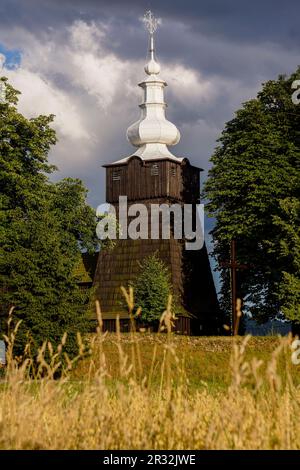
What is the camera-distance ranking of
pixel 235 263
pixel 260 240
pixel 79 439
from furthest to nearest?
1. pixel 260 240
2. pixel 235 263
3. pixel 79 439

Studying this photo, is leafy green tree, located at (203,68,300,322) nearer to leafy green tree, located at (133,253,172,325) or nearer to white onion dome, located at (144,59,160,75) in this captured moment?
leafy green tree, located at (133,253,172,325)

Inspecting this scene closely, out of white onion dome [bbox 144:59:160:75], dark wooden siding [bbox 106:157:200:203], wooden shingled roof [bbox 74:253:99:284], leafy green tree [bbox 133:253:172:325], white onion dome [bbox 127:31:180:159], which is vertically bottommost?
leafy green tree [bbox 133:253:172:325]

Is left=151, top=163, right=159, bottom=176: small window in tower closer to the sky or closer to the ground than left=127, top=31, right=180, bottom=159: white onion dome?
closer to the ground

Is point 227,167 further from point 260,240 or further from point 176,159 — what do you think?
point 176,159

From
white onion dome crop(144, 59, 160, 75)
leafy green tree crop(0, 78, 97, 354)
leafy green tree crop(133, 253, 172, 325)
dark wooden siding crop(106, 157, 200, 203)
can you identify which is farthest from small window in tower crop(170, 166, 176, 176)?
leafy green tree crop(0, 78, 97, 354)

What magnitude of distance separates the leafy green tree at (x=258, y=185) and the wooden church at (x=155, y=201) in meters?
3.86

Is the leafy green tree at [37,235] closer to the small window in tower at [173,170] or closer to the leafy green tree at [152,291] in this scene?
the leafy green tree at [152,291]

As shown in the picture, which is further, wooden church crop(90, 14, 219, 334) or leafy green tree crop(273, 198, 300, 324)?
wooden church crop(90, 14, 219, 334)

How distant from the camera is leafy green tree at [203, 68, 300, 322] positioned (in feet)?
149

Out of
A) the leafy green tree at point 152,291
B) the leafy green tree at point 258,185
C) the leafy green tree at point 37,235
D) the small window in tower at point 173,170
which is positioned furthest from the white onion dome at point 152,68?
the leafy green tree at point 37,235

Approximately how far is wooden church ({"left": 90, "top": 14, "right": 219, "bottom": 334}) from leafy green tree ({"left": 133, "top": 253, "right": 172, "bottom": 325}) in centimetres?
258
